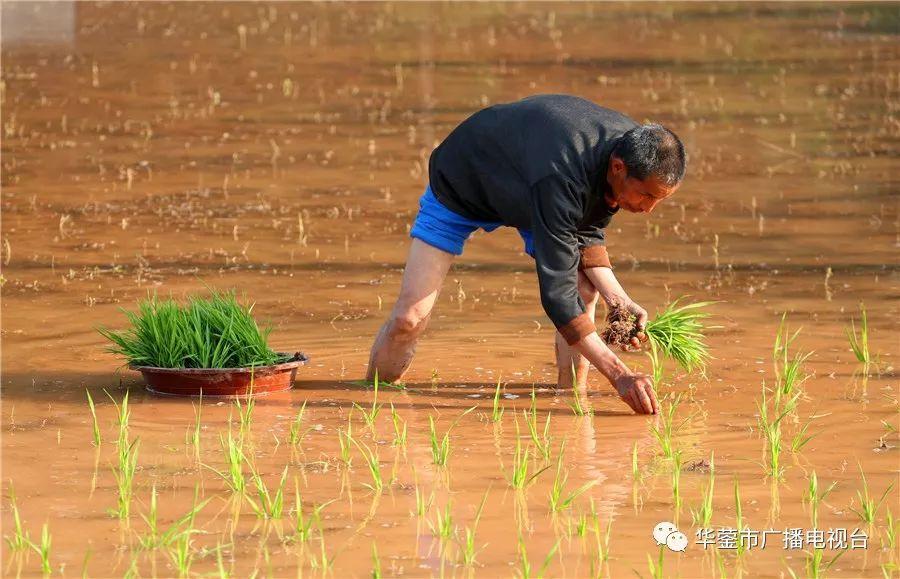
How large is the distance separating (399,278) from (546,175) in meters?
2.92

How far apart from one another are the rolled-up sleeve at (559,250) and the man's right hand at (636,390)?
0.21m

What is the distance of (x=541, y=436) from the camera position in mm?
5418

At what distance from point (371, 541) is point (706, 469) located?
1.23m

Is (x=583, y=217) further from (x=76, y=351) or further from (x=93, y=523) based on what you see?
(x=76, y=351)

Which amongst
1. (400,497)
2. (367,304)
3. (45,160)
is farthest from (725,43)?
(400,497)

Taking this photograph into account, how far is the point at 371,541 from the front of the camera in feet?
14.4

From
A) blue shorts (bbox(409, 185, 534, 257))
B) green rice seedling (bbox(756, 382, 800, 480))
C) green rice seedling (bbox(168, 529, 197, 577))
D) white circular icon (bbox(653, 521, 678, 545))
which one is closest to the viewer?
green rice seedling (bbox(168, 529, 197, 577))

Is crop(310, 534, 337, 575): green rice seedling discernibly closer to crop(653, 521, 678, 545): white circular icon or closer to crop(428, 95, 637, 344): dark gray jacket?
crop(653, 521, 678, 545): white circular icon

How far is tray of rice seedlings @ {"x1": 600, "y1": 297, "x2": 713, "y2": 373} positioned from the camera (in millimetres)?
5785

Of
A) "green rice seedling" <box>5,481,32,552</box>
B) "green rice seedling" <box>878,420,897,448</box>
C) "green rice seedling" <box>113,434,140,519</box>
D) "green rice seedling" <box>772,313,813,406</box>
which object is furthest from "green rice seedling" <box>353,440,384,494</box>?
"green rice seedling" <box>878,420,897,448</box>

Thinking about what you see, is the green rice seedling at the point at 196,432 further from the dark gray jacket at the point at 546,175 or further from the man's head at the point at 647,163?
the man's head at the point at 647,163

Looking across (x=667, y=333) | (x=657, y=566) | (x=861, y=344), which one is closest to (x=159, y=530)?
(x=657, y=566)

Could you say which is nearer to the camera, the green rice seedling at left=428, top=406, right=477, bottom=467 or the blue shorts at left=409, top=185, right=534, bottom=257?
the green rice seedling at left=428, top=406, right=477, bottom=467

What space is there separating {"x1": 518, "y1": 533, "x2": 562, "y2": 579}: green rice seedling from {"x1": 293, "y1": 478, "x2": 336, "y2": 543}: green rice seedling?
23.3 inches
